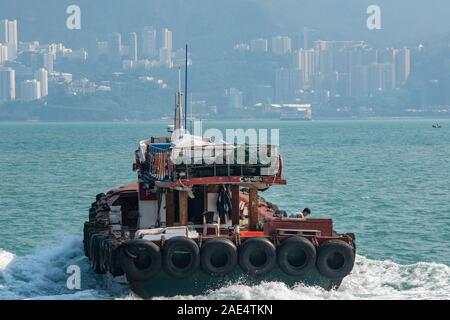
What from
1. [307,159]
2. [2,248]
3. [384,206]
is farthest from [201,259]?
[307,159]

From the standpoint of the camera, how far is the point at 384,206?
46.4m

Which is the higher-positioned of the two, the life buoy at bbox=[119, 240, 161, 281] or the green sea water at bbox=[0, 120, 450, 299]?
the life buoy at bbox=[119, 240, 161, 281]

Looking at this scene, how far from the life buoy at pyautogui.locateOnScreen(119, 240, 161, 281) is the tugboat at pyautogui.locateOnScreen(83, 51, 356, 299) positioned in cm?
2

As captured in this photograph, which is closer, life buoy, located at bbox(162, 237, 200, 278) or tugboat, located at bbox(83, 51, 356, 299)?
life buoy, located at bbox(162, 237, 200, 278)

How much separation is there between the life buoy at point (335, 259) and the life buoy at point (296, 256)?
0.19 m

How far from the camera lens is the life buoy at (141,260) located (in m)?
24.5

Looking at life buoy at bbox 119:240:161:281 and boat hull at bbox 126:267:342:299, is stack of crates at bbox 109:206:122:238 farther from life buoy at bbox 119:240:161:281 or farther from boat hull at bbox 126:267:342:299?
boat hull at bbox 126:267:342:299

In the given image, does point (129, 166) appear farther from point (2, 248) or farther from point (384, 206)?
point (2, 248)

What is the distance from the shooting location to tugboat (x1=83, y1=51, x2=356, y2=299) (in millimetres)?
24531

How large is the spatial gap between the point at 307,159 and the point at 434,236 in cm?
4373

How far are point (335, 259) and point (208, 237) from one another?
2.66 meters

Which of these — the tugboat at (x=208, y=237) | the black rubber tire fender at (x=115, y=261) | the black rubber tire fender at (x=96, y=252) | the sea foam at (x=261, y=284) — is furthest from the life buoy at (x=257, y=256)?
the black rubber tire fender at (x=96, y=252)

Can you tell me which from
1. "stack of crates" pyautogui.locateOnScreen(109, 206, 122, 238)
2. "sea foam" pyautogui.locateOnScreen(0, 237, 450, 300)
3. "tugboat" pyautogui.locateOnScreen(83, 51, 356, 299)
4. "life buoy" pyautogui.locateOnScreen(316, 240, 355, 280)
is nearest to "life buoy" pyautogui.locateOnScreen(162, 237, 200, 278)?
"tugboat" pyautogui.locateOnScreen(83, 51, 356, 299)
